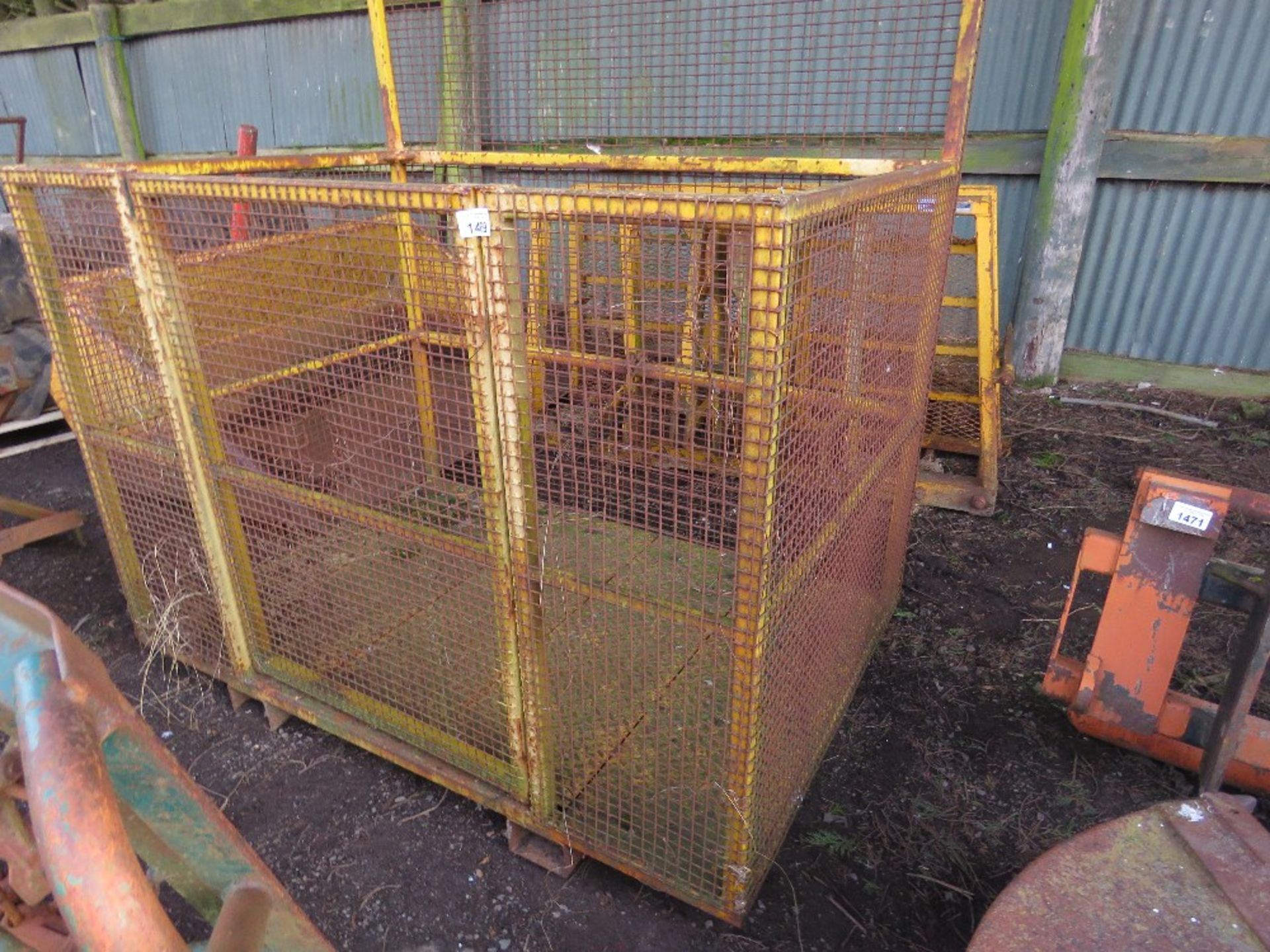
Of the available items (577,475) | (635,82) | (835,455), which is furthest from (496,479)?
(635,82)

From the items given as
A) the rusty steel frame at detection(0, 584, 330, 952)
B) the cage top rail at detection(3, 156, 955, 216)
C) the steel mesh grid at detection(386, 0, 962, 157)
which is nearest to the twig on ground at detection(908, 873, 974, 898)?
the rusty steel frame at detection(0, 584, 330, 952)

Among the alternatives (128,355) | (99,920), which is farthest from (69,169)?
(99,920)

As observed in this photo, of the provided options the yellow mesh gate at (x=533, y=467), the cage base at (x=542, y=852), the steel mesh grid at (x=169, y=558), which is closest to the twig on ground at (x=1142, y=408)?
the yellow mesh gate at (x=533, y=467)

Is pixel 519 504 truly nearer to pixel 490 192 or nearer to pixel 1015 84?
pixel 490 192

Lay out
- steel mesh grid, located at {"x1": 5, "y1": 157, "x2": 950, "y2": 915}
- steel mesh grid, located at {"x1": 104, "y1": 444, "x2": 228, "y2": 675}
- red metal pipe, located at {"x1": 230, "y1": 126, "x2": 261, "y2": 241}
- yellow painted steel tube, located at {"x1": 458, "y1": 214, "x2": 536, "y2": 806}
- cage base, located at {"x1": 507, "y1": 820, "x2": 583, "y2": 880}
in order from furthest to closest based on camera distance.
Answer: steel mesh grid, located at {"x1": 104, "y1": 444, "x2": 228, "y2": 675} → red metal pipe, located at {"x1": 230, "y1": 126, "x2": 261, "y2": 241} → cage base, located at {"x1": 507, "y1": 820, "x2": 583, "y2": 880} → yellow painted steel tube, located at {"x1": 458, "y1": 214, "x2": 536, "y2": 806} → steel mesh grid, located at {"x1": 5, "y1": 157, "x2": 950, "y2": 915}

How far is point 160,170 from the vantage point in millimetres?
2592

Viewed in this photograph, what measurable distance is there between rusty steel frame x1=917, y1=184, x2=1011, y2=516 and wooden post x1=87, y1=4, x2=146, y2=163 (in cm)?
921

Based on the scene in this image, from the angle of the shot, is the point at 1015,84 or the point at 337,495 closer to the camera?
the point at 337,495

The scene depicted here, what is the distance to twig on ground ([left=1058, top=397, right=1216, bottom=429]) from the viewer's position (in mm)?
5188

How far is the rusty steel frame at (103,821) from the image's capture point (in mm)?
777

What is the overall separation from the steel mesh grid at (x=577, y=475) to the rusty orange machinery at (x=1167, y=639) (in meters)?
0.74

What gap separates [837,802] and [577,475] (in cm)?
134

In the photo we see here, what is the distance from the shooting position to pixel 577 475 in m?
2.59

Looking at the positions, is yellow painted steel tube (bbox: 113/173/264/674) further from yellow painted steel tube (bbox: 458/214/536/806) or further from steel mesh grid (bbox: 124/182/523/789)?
yellow painted steel tube (bbox: 458/214/536/806)
